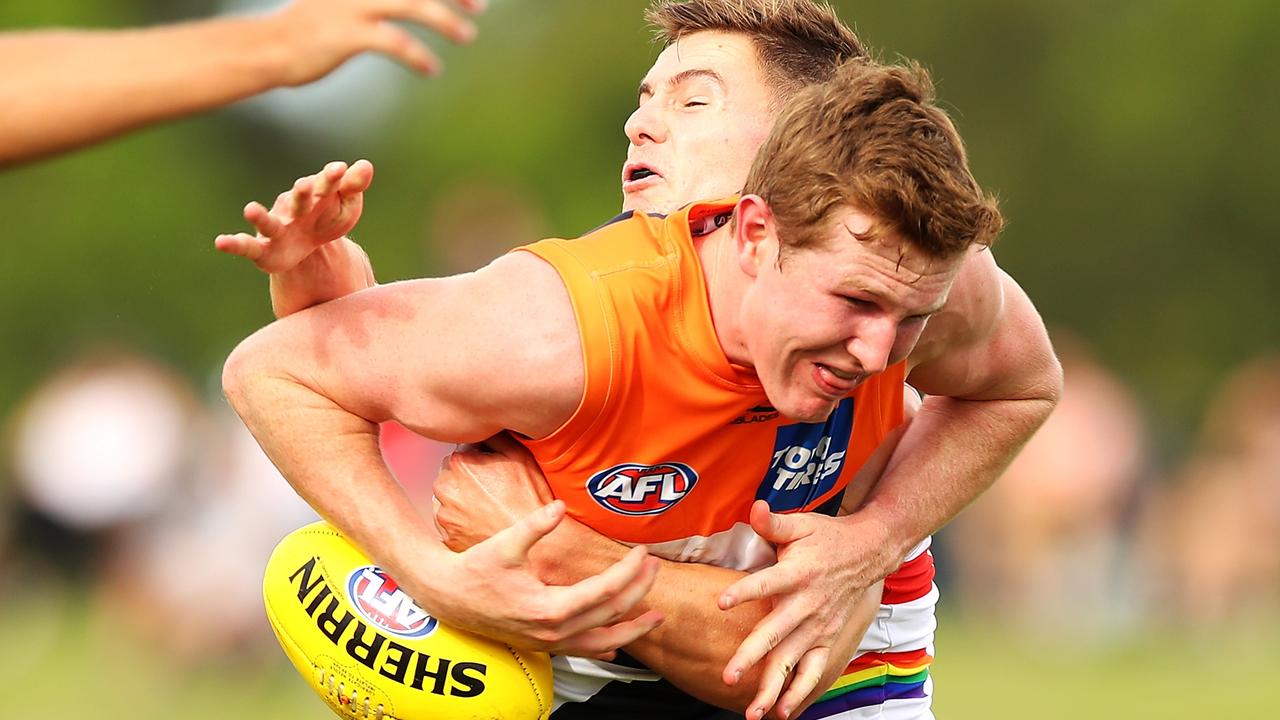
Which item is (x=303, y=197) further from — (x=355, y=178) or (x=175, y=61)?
(x=175, y=61)

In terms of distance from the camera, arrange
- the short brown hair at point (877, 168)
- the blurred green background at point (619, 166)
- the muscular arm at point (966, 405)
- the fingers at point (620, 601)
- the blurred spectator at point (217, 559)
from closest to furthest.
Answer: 1. the short brown hair at point (877, 168)
2. the fingers at point (620, 601)
3. the muscular arm at point (966, 405)
4. the blurred spectator at point (217, 559)
5. the blurred green background at point (619, 166)

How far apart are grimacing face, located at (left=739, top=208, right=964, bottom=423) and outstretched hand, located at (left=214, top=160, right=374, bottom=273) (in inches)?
38.3

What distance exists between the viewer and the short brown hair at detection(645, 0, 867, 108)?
212 inches

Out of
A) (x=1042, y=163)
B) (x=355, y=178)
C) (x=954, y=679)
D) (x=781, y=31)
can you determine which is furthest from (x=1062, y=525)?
(x=355, y=178)

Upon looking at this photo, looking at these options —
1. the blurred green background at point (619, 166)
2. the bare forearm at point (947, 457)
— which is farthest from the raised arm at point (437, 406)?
the blurred green background at point (619, 166)

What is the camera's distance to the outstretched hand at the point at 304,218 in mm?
3990

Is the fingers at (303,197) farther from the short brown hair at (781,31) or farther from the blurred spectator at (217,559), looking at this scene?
the blurred spectator at (217,559)

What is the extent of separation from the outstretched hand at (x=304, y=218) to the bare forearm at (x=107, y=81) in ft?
3.21

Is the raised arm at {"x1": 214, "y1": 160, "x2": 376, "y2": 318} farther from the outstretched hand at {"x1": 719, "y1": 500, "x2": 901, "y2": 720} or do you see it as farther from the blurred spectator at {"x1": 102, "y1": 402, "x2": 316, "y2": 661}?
the blurred spectator at {"x1": 102, "y1": 402, "x2": 316, "y2": 661}

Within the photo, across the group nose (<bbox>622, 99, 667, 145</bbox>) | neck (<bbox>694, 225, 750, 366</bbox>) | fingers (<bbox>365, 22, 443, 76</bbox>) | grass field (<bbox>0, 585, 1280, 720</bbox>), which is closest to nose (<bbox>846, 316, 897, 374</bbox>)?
neck (<bbox>694, 225, 750, 366</bbox>)

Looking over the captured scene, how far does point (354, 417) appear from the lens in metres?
4.39

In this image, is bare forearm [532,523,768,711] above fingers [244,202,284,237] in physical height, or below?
below

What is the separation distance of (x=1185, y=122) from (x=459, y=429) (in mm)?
23011

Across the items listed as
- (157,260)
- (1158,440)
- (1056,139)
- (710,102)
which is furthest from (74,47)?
(1056,139)
